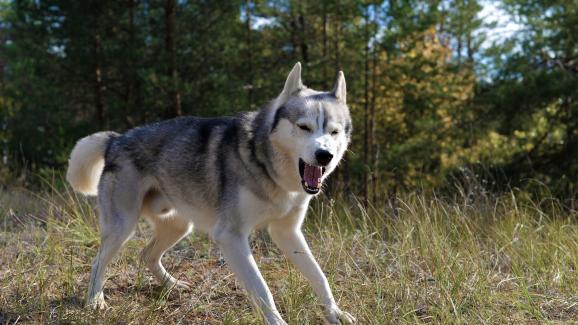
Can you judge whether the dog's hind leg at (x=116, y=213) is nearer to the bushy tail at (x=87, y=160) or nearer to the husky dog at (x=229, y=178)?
the husky dog at (x=229, y=178)

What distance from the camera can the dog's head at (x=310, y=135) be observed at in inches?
146

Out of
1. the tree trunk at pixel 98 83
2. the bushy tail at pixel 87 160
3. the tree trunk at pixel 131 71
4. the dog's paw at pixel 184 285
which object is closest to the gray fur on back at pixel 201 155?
the bushy tail at pixel 87 160

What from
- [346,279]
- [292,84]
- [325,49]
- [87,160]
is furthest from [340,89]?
[325,49]

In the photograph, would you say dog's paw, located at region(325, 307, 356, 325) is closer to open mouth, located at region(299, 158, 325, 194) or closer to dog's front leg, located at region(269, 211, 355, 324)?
dog's front leg, located at region(269, 211, 355, 324)

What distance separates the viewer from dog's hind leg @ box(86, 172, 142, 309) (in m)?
4.51

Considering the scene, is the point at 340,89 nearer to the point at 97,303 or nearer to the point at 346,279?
the point at 346,279

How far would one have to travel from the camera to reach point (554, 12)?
1236 centimetres

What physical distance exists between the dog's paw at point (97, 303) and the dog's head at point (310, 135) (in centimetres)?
154

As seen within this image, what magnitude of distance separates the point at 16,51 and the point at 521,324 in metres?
14.0

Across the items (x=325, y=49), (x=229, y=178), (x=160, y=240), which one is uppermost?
(x=325, y=49)

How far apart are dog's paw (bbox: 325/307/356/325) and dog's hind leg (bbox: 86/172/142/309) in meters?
1.65

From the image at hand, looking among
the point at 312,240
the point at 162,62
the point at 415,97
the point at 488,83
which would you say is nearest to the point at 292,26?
the point at 415,97

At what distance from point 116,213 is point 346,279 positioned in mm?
1751

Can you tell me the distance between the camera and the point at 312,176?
152 inches
